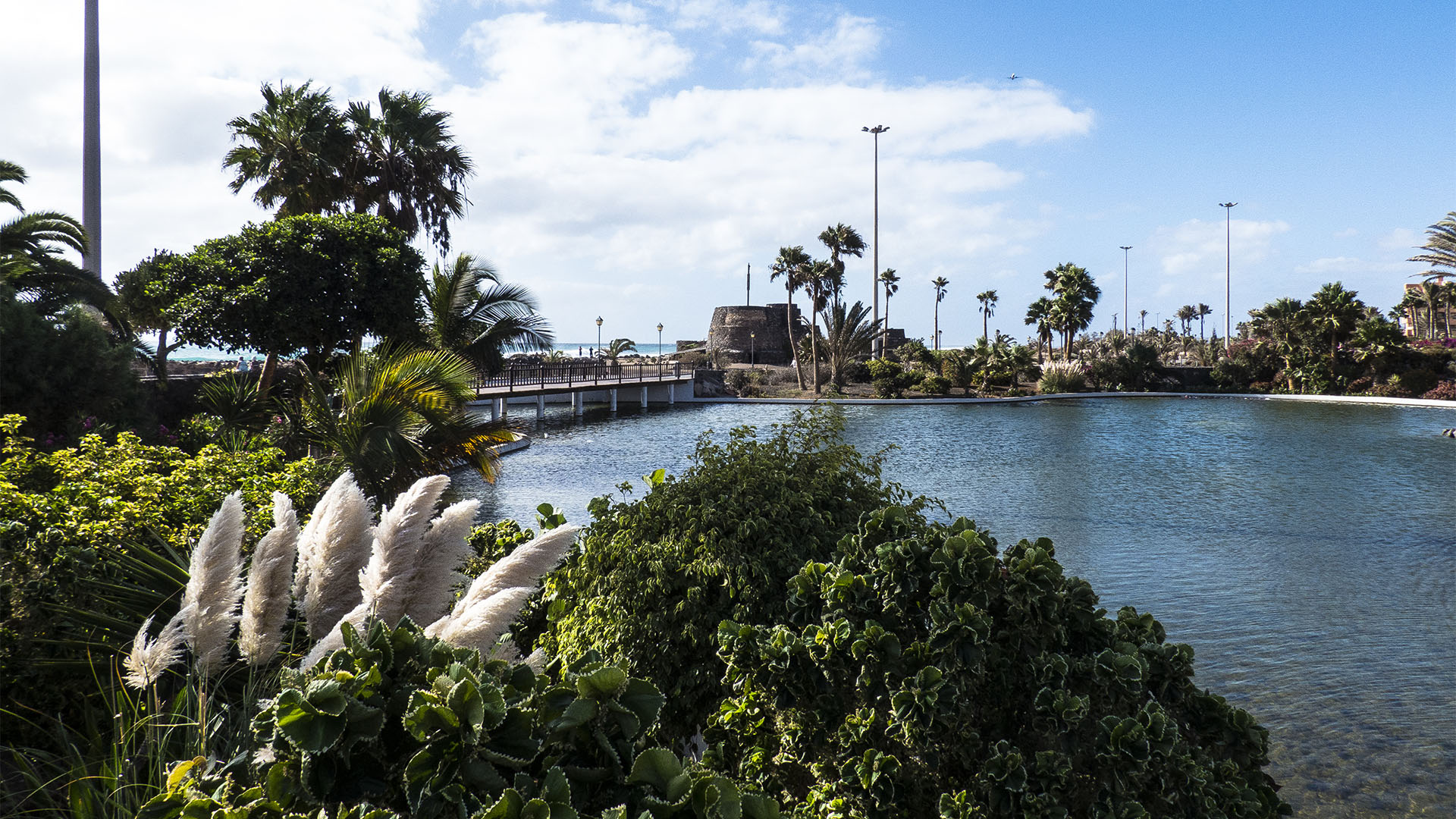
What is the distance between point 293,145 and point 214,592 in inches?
685

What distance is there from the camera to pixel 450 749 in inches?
56.7

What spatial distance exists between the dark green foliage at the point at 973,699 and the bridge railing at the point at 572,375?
22518 mm

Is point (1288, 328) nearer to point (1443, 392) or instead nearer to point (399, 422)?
point (1443, 392)

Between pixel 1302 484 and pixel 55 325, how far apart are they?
18503 millimetres

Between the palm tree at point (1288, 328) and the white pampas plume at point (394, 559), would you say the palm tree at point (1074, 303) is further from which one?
the white pampas plume at point (394, 559)

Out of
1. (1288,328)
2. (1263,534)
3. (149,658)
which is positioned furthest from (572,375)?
(1288,328)

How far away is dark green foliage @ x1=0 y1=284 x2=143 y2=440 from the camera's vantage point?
8.96 meters

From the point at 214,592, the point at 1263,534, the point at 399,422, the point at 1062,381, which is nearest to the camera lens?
the point at 214,592

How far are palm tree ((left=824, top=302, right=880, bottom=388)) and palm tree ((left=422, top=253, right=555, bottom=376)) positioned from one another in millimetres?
24996

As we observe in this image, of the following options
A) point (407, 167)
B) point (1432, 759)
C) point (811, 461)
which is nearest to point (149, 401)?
point (407, 167)

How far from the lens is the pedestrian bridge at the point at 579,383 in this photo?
26234 millimetres

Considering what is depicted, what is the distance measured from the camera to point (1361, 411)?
105 feet

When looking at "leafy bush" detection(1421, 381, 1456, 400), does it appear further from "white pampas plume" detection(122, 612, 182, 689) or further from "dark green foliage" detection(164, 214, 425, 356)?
"white pampas plume" detection(122, 612, 182, 689)

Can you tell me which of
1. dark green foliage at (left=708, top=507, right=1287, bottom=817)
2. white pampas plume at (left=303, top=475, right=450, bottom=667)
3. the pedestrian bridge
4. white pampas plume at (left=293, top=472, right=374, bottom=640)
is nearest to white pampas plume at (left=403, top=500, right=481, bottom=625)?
white pampas plume at (left=303, top=475, right=450, bottom=667)
